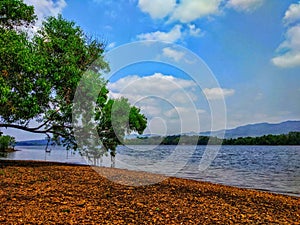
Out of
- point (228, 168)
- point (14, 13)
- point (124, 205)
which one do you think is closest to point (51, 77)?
point (14, 13)

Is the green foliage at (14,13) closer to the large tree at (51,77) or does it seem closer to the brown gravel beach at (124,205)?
the large tree at (51,77)

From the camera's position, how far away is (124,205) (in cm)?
982

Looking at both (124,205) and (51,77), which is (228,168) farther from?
(124,205)

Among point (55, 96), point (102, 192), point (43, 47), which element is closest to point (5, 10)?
point (43, 47)

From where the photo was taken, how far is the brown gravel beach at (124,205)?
8.32 metres

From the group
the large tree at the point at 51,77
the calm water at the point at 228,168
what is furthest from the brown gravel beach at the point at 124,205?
the calm water at the point at 228,168

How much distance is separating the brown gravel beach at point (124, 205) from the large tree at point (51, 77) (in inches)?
231

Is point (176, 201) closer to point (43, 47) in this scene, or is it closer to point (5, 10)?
point (43, 47)

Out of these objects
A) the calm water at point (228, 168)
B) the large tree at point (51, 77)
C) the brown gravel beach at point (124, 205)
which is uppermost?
the large tree at point (51, 77)

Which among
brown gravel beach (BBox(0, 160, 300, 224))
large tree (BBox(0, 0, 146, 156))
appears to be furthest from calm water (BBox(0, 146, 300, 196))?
brown gravel beach (BBox(0, 160, 300, 224))

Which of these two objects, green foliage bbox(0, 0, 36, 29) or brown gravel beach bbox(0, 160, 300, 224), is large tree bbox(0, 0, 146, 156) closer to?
green foliage bbox(0, 0, 36, 29)

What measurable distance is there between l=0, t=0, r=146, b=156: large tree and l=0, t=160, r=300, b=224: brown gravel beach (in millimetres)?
5855

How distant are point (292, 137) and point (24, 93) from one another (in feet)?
521

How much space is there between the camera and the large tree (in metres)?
16.7
